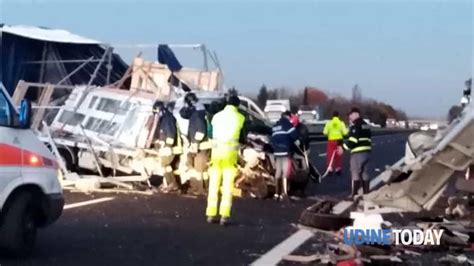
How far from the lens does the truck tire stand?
9727 millimetres

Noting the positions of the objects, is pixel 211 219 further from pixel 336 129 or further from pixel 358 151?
pixel 336 129

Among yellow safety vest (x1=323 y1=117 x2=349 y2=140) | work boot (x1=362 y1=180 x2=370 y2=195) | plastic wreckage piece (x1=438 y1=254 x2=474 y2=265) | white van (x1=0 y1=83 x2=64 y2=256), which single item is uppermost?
white van (x1=0 y1=83 x2=64 y2=256)

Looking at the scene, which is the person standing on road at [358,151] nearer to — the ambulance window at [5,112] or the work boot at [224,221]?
the work boot at [224,221]

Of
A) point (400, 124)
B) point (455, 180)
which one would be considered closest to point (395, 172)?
point (455, 180)

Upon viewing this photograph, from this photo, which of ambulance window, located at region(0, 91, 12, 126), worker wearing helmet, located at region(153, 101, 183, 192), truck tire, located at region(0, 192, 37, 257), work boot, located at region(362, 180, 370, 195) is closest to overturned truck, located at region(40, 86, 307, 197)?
worker wearing helmet, located at region(153, 101, 183, 192)

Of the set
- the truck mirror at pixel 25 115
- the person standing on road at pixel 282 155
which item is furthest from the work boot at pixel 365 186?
the truck mirror at pixel 25 115

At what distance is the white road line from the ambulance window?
286cm

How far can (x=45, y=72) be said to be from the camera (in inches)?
814

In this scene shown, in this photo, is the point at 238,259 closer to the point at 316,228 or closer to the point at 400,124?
the point at 316,228

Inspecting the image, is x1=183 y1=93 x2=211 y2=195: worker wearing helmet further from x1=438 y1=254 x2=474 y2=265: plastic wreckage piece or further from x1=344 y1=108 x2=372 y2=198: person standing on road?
x1=438 y1=254 x2=474 y2=265: plastic wreckage piece

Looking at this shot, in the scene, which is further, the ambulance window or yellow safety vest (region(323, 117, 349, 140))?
yellow safety vest (region(323, 117, 349, 140))

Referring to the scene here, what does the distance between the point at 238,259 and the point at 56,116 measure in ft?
32.4

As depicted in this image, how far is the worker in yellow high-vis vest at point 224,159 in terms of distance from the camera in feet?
42.3

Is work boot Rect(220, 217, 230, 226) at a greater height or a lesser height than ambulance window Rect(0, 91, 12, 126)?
lesser
